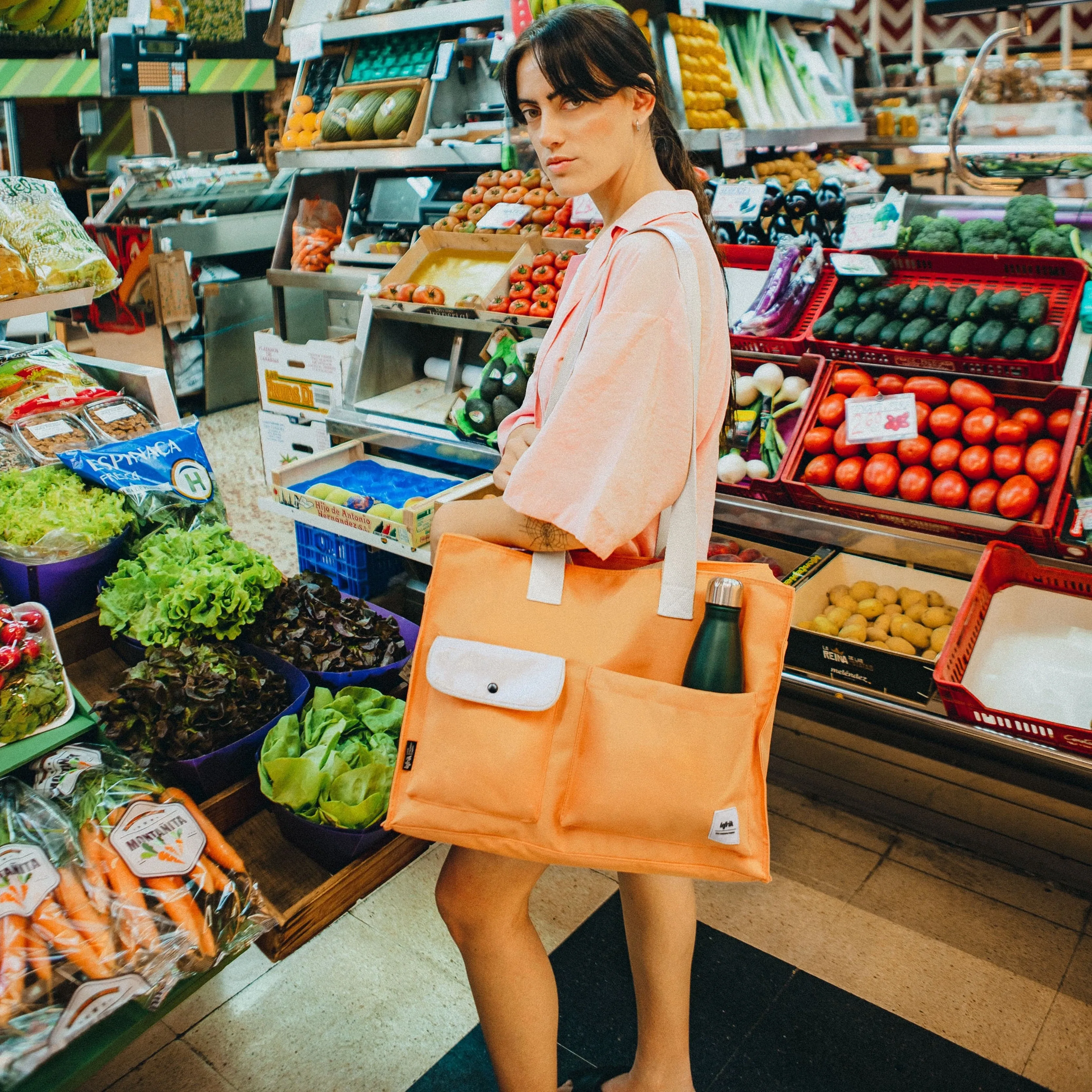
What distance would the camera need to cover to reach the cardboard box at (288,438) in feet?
15.2

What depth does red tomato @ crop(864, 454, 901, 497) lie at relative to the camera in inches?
101

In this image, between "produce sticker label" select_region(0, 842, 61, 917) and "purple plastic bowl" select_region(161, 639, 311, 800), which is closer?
"produce sticker label" select_region(0, 842, 61, 917)

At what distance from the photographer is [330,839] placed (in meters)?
1.75

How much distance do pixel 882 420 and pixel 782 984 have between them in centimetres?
155

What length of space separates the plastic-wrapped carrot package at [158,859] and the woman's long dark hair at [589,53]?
1350mm

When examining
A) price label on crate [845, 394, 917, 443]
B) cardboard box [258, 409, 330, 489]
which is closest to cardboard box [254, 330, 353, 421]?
cardboard box [258, 409, 330, 489]

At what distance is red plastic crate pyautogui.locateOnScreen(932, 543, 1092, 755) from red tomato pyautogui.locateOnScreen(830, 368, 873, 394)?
0.65 meters

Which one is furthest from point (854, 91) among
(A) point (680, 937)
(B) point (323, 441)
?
(A) point (680, 937)

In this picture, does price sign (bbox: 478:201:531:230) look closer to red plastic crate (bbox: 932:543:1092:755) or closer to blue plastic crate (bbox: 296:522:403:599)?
blue plastic crate (bbox: 296:522:403:599)

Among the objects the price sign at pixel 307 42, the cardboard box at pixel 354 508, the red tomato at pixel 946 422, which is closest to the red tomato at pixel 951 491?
the red tomato at pixel 946 422

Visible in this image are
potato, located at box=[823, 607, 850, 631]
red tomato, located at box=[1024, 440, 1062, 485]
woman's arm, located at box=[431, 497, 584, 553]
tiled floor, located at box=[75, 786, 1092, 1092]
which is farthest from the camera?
potato, located at box=[823, 607, 850, 631]

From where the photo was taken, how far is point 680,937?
1653mm

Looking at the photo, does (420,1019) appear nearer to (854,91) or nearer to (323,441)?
(323,441)

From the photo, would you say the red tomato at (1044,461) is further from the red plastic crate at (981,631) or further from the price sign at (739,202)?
the price sign at (739,202)
